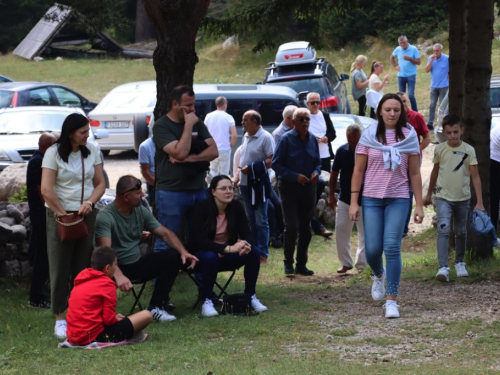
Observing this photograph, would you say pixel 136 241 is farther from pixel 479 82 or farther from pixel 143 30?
pixel 143 30

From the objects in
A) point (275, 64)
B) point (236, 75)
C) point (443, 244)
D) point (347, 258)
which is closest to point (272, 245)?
point (347, 258)

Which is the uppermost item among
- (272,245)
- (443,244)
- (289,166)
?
(289,166)

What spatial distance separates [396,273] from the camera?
7.01m

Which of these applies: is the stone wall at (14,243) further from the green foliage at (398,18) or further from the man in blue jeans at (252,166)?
the green foliage at (398,18)

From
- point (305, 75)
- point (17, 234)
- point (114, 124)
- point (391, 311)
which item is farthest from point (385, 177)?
point (305, 75)

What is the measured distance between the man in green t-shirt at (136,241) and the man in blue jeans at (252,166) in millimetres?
2952

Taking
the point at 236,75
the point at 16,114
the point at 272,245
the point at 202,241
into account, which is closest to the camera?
the point at 202,241

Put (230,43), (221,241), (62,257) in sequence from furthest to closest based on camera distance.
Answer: (230,43)
(221,241)
(62,257)

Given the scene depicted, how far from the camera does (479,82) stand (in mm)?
8805

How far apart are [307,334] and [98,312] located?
160cm

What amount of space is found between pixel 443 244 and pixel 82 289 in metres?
3.81

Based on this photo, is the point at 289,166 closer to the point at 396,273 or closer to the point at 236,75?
the point at 396,273

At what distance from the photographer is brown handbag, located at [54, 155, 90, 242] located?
23.2 ft

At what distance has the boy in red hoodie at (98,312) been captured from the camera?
6.44 metres
